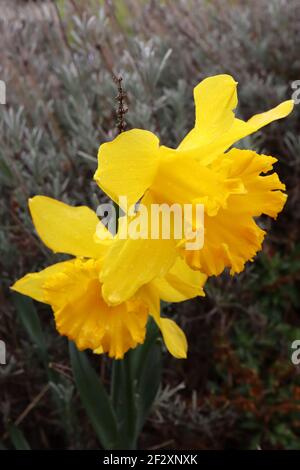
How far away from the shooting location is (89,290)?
1.03 metres

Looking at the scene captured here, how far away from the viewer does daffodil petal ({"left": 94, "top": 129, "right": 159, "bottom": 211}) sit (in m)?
0.87

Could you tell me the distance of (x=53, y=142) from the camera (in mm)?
2074

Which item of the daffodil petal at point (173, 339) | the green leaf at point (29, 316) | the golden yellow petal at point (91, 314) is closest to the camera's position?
the golden yellow petal at point (91, 314)

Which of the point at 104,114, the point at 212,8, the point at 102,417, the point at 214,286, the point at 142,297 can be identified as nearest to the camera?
the point at 142,297

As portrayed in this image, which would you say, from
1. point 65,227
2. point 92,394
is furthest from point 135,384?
point 65,227

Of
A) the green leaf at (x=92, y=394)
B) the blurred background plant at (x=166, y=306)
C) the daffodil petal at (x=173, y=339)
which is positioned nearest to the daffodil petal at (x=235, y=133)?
the daffodil petal at (x=173, y=339)

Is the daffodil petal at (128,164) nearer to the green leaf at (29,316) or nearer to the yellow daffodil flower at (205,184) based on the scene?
the yellow daffodil flower at (205,184)

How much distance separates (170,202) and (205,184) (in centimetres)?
6

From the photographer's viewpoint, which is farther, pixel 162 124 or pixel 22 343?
pixel 162 124

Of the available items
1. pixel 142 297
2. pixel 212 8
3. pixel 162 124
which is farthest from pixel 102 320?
pixel 212 8

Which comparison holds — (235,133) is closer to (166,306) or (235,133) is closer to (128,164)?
(128,164)

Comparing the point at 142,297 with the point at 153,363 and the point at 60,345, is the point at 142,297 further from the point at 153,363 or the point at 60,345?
the point at 60,345

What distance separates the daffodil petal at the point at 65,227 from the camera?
108cm

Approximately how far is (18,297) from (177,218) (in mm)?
522
